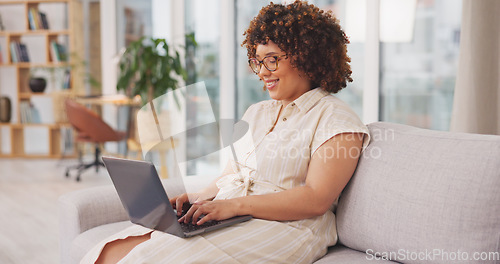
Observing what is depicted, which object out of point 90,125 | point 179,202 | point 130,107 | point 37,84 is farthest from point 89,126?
point 179,202

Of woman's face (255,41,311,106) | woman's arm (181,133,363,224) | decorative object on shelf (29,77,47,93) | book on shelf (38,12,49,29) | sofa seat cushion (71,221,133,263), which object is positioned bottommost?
sofa seat cushion (71,221,133,263)

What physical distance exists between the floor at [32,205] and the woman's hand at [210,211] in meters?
1.61

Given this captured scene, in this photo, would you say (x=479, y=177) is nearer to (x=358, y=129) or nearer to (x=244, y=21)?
(x=358, y=129)

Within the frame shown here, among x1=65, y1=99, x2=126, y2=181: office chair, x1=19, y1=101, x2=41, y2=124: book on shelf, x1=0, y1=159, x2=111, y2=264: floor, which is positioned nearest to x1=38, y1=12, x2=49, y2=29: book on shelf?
x1=19, y1=101, x2=41, y2=124: book on shelf

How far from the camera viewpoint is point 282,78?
171cm

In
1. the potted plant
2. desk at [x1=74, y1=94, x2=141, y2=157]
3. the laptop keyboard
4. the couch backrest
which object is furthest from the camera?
desk at [x1=74, y1=94, x2=141, y2=157]

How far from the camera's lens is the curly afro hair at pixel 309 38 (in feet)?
5.41

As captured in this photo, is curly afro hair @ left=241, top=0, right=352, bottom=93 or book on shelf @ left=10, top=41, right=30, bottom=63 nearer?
curly afro hair @ left=241, top=0, right=352, bottom=93

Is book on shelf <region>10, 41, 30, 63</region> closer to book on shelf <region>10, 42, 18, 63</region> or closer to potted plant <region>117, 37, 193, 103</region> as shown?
book on shelf <region>10, 42, 18, 63</region>

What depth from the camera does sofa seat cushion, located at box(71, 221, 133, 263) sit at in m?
1.81

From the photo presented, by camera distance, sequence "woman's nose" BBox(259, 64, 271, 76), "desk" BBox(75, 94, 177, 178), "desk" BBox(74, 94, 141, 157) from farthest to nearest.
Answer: "desk" BBox(74, 94, 141, 157) → "desk" BBox(75, 94, 177, 178) → "woman's nose" BBox(259, 64, 271, 76)

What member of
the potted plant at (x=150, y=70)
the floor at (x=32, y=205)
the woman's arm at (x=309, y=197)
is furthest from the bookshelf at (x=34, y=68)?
the woman's arm at (x=309, y=197)

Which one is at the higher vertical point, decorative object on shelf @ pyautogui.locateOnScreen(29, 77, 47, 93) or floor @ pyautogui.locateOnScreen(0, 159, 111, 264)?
decorative object on shelf @ pyautogui.locateOnScreen(29, 77, 47, 93)

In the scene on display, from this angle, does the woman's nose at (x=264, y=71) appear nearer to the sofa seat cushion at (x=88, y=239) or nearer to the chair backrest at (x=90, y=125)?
the sofa seat cushion at (x=88, y=239)
